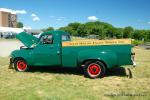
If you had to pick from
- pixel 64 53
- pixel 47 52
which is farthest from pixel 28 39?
pixel 64 53

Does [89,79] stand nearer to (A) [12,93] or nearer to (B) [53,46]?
(B) [53,46]

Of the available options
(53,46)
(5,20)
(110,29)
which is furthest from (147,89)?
(5,20)

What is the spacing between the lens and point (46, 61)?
11.1 metres

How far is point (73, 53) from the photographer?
416 inches

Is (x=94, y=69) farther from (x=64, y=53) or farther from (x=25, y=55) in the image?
(x=25, y=55)

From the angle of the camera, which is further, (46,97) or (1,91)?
(1,91)

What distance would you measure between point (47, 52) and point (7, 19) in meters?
138

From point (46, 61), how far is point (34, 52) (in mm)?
681

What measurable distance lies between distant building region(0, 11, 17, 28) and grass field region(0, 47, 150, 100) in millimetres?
134855

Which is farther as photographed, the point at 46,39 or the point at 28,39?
the point at 28,39

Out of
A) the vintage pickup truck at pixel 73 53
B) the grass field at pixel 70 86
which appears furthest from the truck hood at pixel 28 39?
the grass field at pixel 70 86

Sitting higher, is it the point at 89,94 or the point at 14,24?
the point at 14,24

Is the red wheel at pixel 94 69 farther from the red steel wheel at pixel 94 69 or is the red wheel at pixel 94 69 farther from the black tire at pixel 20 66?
the black tire at pixel 20 66

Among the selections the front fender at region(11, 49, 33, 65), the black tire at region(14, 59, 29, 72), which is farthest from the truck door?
the black tire at region(14, 59, 29, 72)
